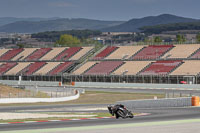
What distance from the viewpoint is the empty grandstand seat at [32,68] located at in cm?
11544

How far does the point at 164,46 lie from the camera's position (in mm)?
109688

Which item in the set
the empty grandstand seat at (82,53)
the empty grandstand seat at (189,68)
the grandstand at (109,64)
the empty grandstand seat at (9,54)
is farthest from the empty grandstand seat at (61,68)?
the empty grandstand seat at (189,68)

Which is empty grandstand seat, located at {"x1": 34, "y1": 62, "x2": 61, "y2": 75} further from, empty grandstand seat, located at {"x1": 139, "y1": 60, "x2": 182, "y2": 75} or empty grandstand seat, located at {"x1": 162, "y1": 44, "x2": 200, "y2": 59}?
empty grandstand seat, located at {"x1": 162, "y1": 44, "x2": 200, "y2": 59}

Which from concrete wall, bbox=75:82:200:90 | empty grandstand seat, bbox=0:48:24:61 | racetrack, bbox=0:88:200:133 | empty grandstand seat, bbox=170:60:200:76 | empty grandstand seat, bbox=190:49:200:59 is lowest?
racetrack, bbox=0:88:200:133

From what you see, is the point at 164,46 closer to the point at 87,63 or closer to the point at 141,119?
the point at 87,63

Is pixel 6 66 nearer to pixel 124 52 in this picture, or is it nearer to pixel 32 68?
pixel 32 68

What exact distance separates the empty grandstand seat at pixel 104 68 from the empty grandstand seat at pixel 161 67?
25.8ft

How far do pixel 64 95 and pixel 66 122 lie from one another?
38.0 m

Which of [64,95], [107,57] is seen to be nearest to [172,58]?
[107,57]

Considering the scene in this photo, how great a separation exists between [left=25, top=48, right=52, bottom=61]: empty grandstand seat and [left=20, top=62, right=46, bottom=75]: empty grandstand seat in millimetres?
5674

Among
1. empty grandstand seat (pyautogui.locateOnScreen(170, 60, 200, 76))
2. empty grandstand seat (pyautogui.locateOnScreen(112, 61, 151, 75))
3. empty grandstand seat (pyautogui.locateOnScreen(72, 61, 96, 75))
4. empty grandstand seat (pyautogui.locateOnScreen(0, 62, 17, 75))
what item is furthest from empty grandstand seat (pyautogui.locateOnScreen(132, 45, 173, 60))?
empty grandstand seat (pyautogui.locateOnScreen(0, 62, 17, 75))

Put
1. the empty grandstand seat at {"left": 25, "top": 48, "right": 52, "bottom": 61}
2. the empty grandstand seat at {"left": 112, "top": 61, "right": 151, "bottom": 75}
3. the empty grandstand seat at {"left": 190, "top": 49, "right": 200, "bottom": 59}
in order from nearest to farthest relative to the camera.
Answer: the empty grandstand seat at {"left": 190, "top": 49, "right": 200, "bottom": 59}, the empty grandstand seat at {"left": 112, "top": 61, "right": 151, "bottom": 75}, the empty grandstand seat at {"left": 25, "top": 48, "right": 52, "bottom": 61}

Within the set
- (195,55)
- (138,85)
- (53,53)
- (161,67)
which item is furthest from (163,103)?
(53,53)

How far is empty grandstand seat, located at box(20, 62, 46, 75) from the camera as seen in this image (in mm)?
115438
